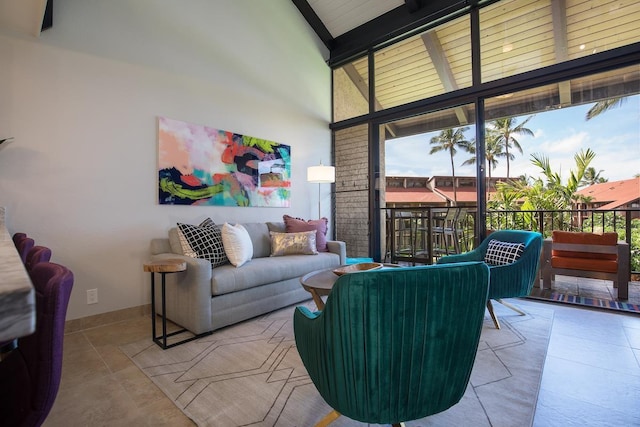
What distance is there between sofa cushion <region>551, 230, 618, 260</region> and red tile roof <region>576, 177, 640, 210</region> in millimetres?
920

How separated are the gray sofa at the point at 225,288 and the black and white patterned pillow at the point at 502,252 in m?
1.70

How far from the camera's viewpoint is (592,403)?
1.56 metres

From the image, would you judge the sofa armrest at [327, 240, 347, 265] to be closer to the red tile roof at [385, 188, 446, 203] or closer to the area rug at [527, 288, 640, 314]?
the red tile roof at [385, 188, 446, 203]

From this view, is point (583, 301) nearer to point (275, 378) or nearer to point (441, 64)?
point (441, 64)

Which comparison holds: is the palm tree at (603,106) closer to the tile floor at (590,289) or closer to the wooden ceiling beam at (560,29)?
the wooden ceiling beam at (560,29)

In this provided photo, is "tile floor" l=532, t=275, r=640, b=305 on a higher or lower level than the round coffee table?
lower

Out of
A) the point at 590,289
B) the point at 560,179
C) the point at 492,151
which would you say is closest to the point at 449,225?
the point at 492,151

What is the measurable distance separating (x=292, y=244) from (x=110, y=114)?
2.10 metres

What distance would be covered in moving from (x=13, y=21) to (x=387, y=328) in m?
3.22

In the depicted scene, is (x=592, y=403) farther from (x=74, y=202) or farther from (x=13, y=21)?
(x=13, y=21)

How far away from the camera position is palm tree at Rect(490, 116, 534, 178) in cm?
446

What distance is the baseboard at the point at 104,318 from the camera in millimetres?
2504

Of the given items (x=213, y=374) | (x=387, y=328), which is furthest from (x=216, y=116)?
(x=387, y=328)

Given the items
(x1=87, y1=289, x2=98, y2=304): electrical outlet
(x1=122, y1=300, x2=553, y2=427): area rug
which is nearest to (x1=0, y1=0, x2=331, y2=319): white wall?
(x1=87, y1=289, x2=98, y2=304): electrical outlet
